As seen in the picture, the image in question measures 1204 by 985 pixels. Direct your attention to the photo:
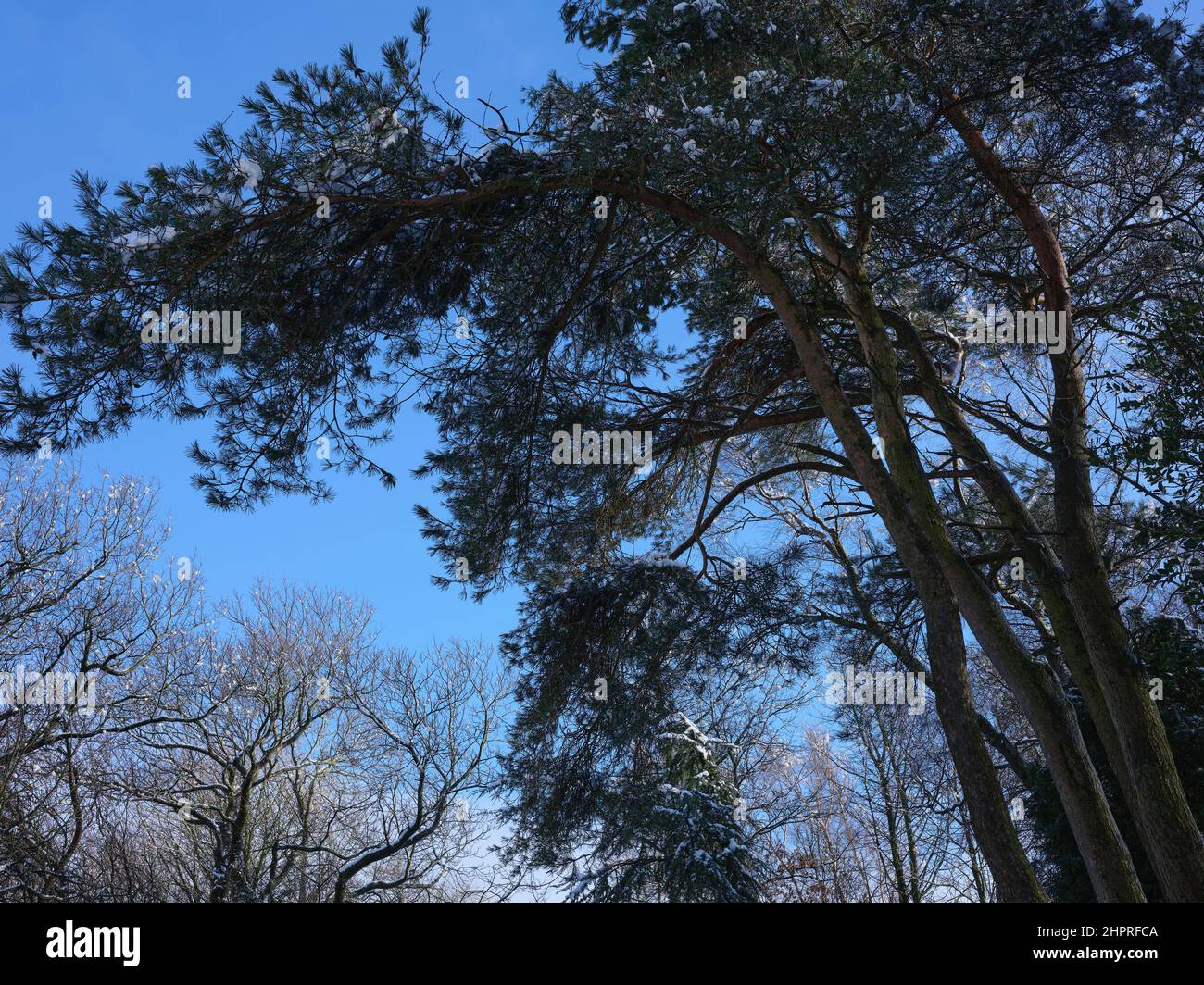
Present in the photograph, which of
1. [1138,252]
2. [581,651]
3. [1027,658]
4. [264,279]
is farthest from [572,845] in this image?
[1138,252]

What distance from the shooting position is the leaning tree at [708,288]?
16.7 feet

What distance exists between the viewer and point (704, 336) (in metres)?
8.70

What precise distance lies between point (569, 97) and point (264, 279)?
2053mm

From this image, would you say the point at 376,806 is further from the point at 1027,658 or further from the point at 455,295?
the point at 1027,658

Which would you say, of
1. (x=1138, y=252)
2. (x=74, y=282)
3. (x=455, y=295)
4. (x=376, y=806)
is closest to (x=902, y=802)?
(x=376, y=806)

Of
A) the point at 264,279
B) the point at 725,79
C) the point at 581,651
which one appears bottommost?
the point at 581,651

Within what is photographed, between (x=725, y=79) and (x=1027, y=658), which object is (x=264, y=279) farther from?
(x=1027, y=658)

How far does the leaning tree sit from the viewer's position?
5098 millimetres

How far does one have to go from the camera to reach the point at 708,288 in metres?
6.78

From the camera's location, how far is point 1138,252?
750 centimetres

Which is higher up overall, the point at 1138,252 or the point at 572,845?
the point at 1138,252

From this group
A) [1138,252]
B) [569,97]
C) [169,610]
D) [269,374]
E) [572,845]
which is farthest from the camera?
[169,610]

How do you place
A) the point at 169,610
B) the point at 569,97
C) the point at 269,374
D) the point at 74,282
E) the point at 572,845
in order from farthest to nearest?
the point at 169,610 → the point at 572,845 → the point at 269,374 → the point at 569,97 → the point at 74,282

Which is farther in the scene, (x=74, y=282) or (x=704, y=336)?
(x=704, y=336)
